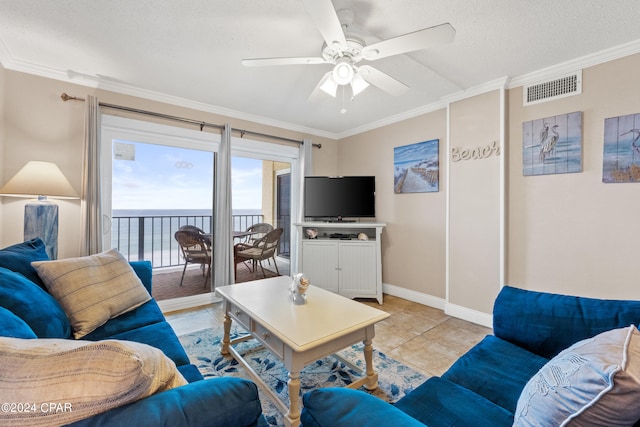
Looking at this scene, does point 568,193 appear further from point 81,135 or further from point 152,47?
point 81,135

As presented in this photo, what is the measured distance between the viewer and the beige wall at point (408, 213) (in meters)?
3.33

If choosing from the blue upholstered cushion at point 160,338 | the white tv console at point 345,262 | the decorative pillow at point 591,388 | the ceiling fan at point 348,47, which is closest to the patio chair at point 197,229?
the white tv console at point 345,262

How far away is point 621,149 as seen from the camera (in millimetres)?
2150

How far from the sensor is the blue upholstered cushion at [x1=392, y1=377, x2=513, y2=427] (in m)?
1.00

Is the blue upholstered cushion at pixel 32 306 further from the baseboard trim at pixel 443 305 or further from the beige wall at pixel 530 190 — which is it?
the baseboard trim at pixel 443 305

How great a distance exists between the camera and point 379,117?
12.5 ft

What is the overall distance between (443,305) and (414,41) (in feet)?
9.22

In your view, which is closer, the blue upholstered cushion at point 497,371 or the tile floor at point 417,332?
the blue upholstered cushion at point 497,371

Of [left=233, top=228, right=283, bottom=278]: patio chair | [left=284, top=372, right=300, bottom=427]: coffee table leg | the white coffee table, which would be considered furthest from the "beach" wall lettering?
[left=284, top=372, right=300, bottom=427]: coffee table leg

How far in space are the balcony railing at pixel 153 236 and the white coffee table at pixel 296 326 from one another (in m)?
1.60

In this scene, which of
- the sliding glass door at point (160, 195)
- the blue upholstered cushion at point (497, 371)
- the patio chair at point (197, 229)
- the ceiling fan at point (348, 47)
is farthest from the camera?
the patio chair at point (197, 229)

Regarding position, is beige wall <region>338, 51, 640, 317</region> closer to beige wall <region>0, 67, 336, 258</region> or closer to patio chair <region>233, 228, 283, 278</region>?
patio chair <region>233, 228, 283, 278</region>

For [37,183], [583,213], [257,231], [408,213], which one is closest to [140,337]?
[37,183]

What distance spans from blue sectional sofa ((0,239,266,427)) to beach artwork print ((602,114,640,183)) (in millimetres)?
2984
